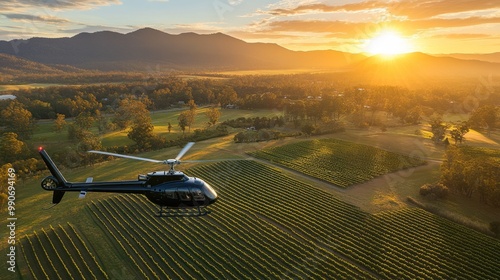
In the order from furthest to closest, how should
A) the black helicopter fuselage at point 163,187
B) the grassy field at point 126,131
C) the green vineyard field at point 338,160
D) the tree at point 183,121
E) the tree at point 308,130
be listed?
1. the tree at point 308,130
2. the tree at point 183,121
3. the grassy field at point 126,131
4. the green vineyard field at point 338,160
5. the black helicopter fuselage at point 163,187

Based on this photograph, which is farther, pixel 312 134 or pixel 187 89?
pixel 187 89

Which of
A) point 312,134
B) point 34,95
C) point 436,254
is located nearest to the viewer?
point 436,254

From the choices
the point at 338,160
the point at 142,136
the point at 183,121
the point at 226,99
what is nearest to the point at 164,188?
the point at 338,160

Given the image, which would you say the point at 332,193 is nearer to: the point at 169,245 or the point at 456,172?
the point at 456,172

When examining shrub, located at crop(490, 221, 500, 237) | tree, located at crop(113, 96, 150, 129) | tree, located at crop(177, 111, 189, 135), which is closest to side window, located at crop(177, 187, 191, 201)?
shrub, located at crop(490, 221, 500, 237)

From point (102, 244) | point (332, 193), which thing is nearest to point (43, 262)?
point (102, 244)

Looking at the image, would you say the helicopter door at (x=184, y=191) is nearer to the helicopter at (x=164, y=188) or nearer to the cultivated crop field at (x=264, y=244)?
the helicopter at (x=164, y=188)

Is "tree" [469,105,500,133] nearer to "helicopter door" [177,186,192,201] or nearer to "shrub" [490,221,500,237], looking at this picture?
"shrub" [490,221,500,237]

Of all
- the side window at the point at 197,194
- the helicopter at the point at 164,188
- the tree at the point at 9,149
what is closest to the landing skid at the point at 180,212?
the helicopter at the point at 164,188
